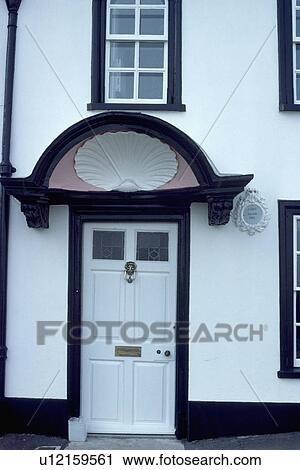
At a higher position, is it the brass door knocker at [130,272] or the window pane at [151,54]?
the window pane at [151,54]

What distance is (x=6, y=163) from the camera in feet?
18.5

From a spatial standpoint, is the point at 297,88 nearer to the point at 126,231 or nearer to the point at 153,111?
the point at 153,111

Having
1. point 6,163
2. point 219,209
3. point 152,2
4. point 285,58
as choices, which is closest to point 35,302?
point 6,163

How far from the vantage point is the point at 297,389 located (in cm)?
552

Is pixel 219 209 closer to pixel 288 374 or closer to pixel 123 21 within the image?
pixel 288 374

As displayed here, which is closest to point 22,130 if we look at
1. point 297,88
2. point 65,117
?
point 65,117

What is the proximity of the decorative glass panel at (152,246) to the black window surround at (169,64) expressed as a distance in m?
1.45

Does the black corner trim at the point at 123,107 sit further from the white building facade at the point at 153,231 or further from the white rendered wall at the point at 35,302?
the white rendered wall at the point at 35,302

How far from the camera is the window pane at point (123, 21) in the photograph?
5.90 meters

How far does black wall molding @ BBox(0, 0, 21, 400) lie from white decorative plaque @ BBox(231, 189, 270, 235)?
2.63 m

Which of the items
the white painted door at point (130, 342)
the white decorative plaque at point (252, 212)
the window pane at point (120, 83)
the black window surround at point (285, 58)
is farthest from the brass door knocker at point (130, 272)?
the black window surround at point (285, 58)

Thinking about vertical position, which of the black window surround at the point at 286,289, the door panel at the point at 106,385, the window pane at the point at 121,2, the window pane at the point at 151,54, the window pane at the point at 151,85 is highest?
the window pane at the point at 121,2

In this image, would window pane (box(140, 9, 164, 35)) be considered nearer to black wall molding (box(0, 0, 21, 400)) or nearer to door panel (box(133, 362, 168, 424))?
black wall molding (box(0, 0, 21, 400))
